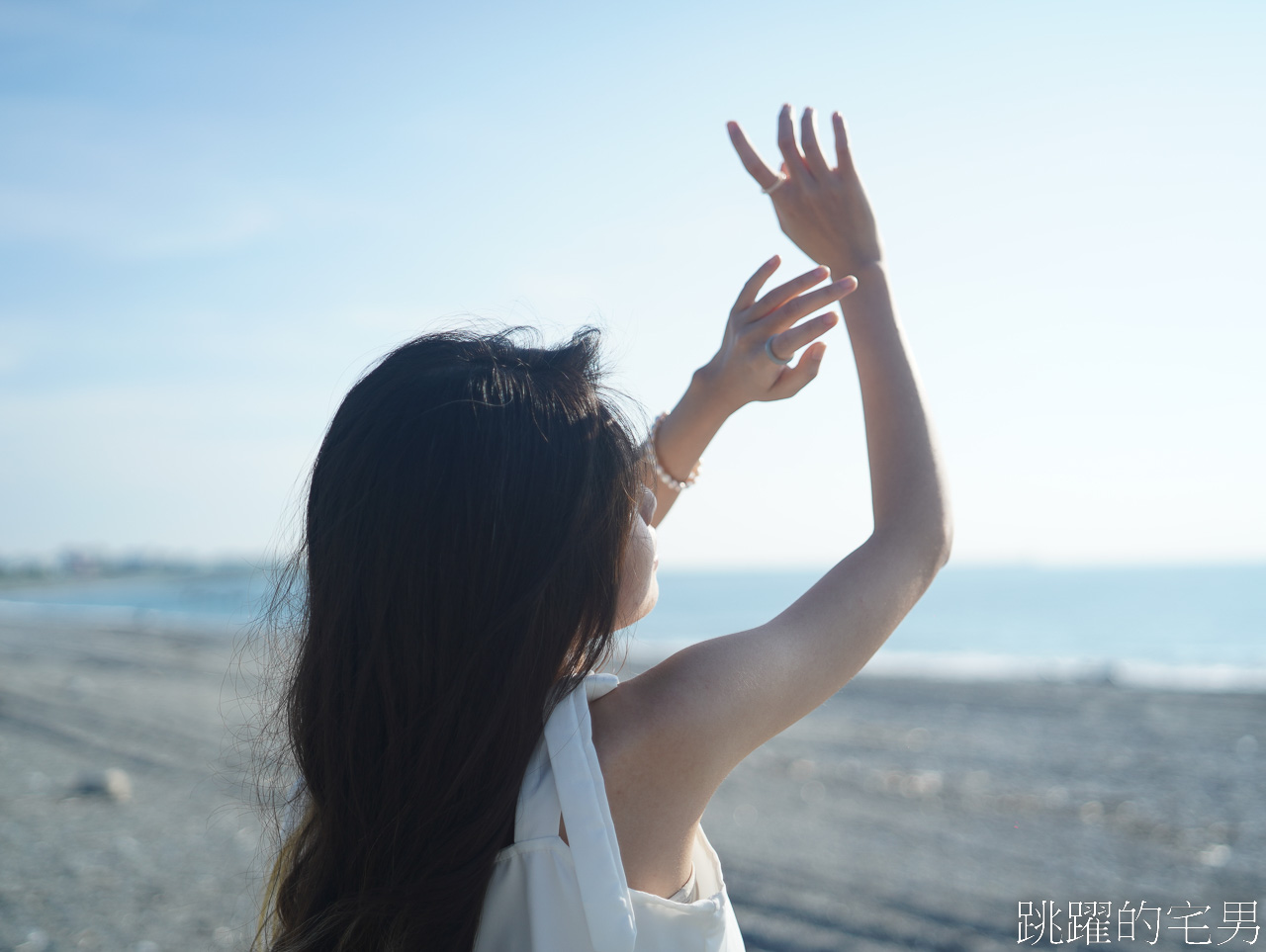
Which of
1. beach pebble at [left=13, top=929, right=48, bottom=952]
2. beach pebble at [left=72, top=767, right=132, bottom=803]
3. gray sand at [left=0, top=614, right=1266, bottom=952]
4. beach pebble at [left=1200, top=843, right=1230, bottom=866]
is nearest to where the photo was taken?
beach pebble at [left=13, top=929, right=48, bottom=952]

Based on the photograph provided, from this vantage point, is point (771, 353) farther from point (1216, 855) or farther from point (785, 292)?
point (1216, 855)

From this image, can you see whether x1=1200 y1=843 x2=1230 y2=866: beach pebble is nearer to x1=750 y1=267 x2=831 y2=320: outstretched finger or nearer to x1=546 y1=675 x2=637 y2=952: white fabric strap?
x1=750 y1=267 x2=831 y2=320: outstretched finger

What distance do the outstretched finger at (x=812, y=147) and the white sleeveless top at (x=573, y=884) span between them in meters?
0.91

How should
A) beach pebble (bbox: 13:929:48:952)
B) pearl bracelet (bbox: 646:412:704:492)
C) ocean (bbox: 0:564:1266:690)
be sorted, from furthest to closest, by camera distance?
ocean (bbox: 0:564:1266:690) < beach pebble (bbox: 13:929:48:952) < pearl bracelet (bbox: 646:412:704:492)

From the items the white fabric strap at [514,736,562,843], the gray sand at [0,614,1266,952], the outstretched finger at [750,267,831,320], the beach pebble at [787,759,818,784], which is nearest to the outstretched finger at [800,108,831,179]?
the outstretched finger at [750,267,831,320]

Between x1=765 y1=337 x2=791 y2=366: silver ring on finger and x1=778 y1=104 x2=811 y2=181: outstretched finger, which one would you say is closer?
x1=765 y1=337 x2=791 y2=366: silver ring on finger

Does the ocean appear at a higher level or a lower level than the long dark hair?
lower

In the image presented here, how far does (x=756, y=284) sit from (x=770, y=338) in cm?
13

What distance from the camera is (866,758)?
10102mm

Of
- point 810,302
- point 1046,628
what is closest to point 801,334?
point 810,302

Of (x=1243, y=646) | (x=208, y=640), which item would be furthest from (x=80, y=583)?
(x=1243, y=646)

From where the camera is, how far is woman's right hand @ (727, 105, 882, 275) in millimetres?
1464

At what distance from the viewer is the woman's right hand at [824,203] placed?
1464 mm

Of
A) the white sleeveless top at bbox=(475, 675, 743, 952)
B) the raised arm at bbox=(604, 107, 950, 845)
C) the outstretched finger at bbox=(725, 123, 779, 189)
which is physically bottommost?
the white sleeveless top at bbox=(475, 675, 743, 952)
